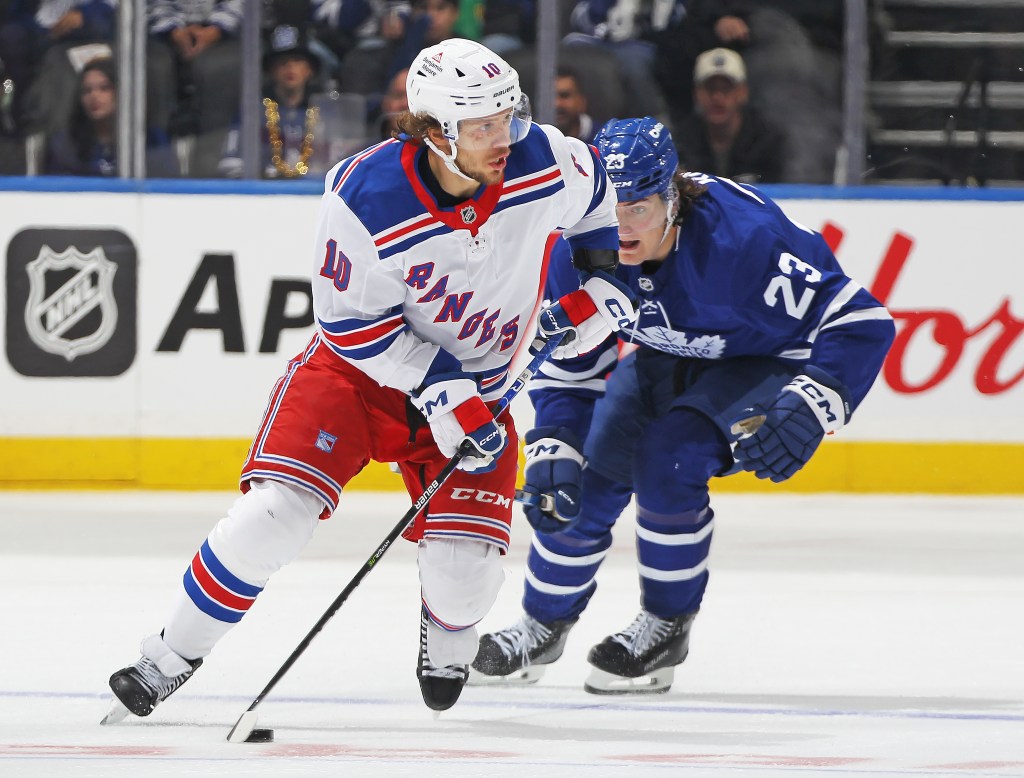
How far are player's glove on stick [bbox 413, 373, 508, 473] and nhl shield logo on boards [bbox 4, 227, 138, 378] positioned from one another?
3.30 metres

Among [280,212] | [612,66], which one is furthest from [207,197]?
[612,66]

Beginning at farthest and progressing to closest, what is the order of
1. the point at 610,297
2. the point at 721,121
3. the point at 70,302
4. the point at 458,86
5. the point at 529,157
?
1. the point at 721,121
2. the point at 70,302
3. the point at 610,297
4. the point at 529,157
5. the point at 458,86

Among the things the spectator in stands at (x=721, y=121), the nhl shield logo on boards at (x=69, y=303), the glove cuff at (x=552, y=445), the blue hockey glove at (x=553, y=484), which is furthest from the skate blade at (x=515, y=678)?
the spectator in stands at (x=721, y=121)

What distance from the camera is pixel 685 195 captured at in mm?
3494

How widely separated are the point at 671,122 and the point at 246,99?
1.47 metres

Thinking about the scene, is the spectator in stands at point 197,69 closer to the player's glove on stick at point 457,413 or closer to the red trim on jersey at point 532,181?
the red trim on jersey at point 532,181

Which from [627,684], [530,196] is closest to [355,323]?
[530,196]

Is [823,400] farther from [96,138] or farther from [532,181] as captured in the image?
[96,138]

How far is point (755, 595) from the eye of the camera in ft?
14.9

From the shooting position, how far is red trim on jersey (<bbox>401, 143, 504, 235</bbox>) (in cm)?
297

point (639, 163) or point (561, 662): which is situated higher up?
point (639, 163)

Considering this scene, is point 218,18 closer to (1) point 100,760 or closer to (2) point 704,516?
(2) point 704,516

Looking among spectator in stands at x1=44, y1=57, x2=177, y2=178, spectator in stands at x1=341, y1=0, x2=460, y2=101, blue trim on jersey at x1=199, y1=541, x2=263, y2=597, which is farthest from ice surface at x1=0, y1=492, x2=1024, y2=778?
spectator in stands at x1=341, y1=0, x2=460, y2=101

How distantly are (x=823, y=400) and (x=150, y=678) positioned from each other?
129 cm
